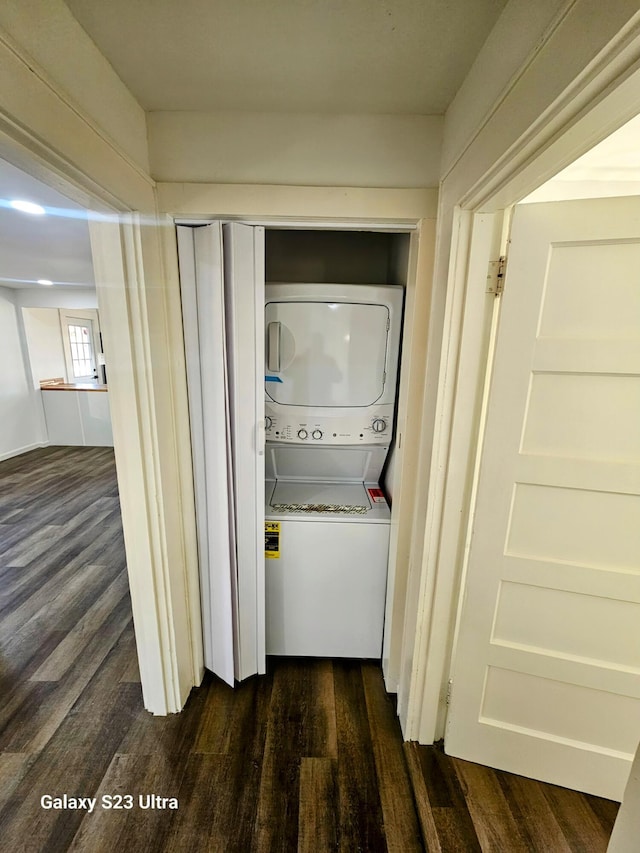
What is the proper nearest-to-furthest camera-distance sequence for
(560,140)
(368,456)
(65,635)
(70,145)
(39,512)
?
1. (560,140)
2. (70,145)
3. (368,456)
4. (65,635)
5. (39,512)

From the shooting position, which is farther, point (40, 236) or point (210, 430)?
point (40, 236)

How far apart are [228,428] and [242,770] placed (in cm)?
125

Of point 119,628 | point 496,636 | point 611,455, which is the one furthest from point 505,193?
point 119,628

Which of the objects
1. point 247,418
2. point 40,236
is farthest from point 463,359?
point 40,236

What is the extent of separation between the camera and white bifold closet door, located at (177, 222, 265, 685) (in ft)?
4.09

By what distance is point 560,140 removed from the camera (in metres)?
0.65

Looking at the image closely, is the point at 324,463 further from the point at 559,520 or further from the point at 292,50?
the point at 292,50

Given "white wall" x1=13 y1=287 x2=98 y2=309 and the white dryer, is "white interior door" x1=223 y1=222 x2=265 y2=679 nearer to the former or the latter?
the white dryer

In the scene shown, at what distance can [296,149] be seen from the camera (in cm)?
113

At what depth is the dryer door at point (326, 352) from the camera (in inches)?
59.9

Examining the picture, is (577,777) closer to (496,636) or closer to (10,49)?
(496,636)

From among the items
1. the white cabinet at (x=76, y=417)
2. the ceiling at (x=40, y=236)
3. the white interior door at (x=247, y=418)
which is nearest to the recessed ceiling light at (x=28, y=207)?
the ceiling at (x=40, y=236)

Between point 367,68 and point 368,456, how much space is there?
137 cm

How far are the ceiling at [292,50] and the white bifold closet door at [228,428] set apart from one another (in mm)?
364
